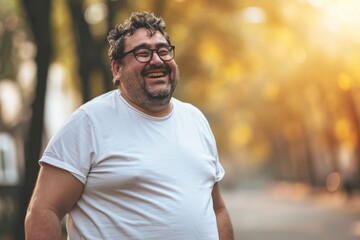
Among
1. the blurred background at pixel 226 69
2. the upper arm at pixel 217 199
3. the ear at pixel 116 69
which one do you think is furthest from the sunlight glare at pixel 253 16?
the ear at pixel 116 69

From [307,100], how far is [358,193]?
14.6ft

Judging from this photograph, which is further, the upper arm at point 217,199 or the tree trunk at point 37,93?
the tree trunk at point 37,93

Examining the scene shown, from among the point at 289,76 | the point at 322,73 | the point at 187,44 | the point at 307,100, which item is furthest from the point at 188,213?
the point at 307,100

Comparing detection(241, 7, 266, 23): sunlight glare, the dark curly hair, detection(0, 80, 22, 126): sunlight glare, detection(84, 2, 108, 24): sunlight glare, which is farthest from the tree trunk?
detection(0, 80, 22, 126): sunlight glare

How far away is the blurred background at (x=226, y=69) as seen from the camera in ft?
55.9

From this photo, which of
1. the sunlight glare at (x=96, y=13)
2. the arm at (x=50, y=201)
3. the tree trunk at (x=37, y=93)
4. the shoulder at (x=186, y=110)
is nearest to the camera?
the arm at (x=50, y=201)

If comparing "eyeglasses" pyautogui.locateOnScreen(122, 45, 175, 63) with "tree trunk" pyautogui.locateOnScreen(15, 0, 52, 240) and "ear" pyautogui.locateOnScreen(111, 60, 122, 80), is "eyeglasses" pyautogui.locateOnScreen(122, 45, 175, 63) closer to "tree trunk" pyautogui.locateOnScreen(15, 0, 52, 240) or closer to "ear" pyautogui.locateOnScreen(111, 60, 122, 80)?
"ear" pyautogui.locateOnScreen(111, 60, 122, 80)

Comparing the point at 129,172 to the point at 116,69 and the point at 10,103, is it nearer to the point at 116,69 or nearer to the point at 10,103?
the point at 116,69

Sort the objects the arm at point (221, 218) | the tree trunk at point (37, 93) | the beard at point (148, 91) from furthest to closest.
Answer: the tree trunk at point (37, 93), the arm at point (221, 218), the beard at point (148, 91)

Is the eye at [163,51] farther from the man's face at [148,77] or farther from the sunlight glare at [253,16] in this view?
the sunlight glare at [253,16]

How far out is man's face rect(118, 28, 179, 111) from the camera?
151 inches

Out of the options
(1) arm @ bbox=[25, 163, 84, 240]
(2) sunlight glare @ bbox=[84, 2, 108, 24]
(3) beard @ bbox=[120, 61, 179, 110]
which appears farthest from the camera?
(2) sunlight glare @ bbox=[84, 2, 108, 24]

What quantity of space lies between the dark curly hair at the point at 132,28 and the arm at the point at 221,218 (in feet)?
2.34

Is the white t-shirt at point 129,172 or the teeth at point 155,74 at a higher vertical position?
the teeth at point 155,74
